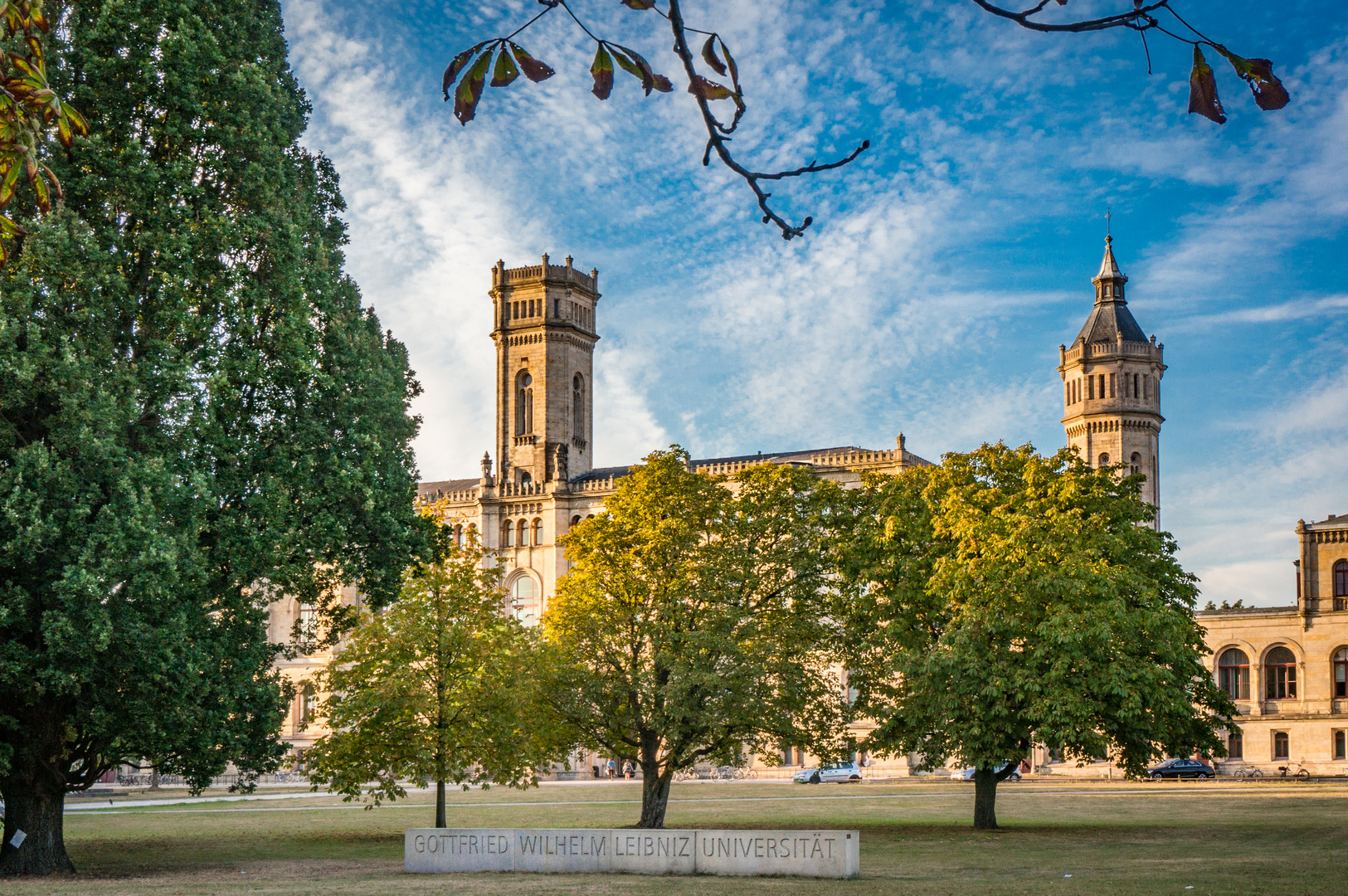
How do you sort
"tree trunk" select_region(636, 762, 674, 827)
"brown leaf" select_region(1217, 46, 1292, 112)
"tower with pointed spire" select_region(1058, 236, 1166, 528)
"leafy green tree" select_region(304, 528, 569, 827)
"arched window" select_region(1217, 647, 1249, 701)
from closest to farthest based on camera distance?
"brown leaf" select_region(1217, 46, 1292, 112), "leafy green tree" select_region(304, 528, 569, 827), "tree trunk" select_region(636, 762, 674, 827), "arched window" select_region(1217, 647, 1249, 701), "tower with pointed spire" select_region(1058, 236, 1166, 528)

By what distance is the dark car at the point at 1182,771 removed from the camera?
2827 inches

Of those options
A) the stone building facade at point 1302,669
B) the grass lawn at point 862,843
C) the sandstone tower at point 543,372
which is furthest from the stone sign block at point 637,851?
the sandstone tower at point 543,372

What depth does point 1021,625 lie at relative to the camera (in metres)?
34.1

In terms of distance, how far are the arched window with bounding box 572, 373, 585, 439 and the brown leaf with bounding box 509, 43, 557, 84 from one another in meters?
89.3

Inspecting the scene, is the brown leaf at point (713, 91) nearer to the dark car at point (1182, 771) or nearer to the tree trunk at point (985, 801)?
the tree trunk at point (985, 801)

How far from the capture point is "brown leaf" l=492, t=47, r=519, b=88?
5.09 meters

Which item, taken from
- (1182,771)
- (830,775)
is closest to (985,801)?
(830,775)

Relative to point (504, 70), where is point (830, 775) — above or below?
below

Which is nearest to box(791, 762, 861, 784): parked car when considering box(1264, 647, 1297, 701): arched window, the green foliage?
box(1264, 647, 1297, 701): arched window

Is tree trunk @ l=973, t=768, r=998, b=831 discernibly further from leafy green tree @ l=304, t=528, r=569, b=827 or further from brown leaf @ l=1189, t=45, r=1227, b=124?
brown leaf @ l=1189, t=45, r=1227, b=124

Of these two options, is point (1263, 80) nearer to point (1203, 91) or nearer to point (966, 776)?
point (1203, 91)

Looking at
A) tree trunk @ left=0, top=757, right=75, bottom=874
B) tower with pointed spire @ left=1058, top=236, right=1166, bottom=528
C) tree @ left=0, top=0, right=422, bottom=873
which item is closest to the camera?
tree @ left=0, top=0, right=422, bottom=873

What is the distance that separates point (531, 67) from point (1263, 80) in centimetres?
263

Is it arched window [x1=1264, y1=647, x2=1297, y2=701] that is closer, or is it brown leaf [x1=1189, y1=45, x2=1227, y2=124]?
brown leaf [x1=1189, y1=45, x2=1227, y2=124]
